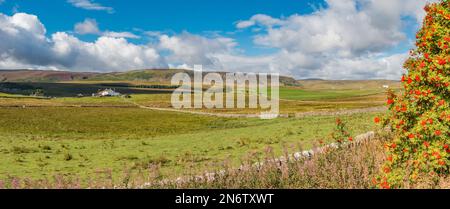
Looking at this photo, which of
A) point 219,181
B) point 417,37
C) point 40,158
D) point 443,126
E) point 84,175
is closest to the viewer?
point 443,126

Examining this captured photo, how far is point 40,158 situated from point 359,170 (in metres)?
20.9

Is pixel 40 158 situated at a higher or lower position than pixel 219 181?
lower

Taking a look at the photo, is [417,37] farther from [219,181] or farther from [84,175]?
[84,175]

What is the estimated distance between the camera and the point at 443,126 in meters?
8.13
